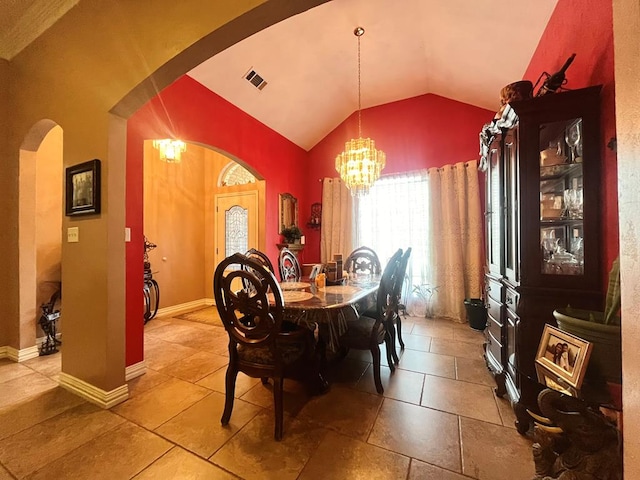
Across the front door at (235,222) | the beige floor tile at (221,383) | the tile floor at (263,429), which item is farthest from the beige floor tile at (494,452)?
the front door at (235,222)

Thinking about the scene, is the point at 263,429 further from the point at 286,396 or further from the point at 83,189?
the point at 83,189

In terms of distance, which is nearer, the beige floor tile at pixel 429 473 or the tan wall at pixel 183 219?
the beige floor tile at pixel 429 473

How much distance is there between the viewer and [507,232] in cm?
188

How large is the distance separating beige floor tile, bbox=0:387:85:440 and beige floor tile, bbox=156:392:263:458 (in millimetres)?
869

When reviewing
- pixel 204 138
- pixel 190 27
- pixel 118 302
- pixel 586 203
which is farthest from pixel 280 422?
pixel 204 138

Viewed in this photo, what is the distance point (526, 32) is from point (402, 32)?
1232mm

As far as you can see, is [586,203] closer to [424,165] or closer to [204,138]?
[424,165]

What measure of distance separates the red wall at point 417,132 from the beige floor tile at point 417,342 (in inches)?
103

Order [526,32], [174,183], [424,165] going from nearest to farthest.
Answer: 1. [526,32]
2. [424,165]
3. [174,183]

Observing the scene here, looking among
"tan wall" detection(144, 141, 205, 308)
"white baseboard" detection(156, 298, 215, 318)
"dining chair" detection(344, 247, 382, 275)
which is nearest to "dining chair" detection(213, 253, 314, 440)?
"dining chair" detection(344, 247, 382, 275)

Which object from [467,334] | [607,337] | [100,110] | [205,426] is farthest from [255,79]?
[467,334]

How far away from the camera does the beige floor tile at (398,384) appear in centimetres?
198

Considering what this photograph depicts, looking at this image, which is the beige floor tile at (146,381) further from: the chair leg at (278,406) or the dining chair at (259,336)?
the chair leg at (278,406)

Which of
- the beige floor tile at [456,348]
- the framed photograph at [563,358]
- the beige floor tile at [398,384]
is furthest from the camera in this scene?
the beige floor tile at [456,348]
